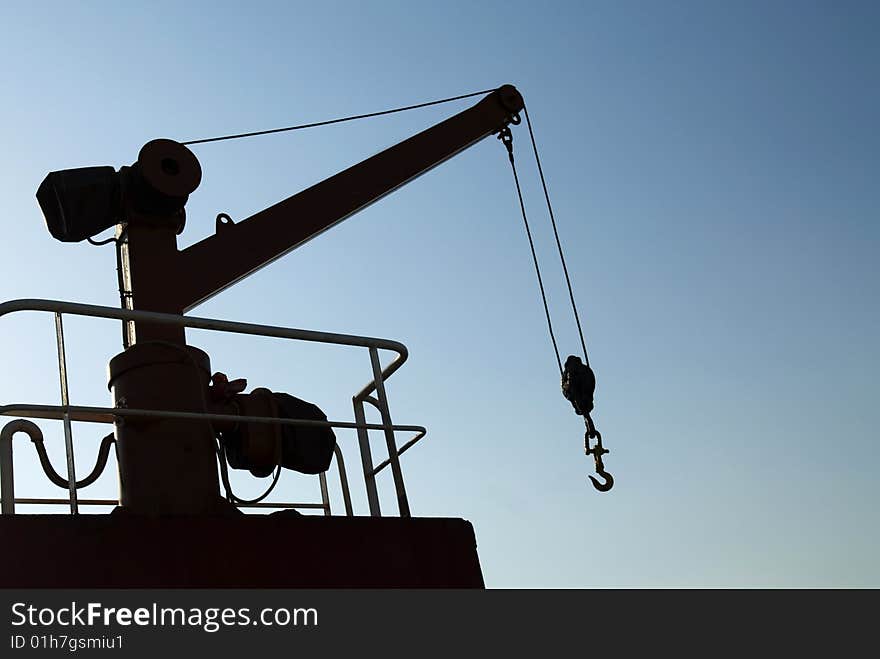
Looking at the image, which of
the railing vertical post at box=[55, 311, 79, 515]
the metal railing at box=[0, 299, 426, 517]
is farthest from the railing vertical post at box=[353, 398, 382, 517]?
the railing vertical post at box=[55, 311, 79, 515]

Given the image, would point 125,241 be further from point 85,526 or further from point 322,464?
point 85,526

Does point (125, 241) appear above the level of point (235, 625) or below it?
above

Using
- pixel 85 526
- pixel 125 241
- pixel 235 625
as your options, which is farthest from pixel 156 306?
pixel 235 625

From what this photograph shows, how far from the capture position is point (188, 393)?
583 centimetres

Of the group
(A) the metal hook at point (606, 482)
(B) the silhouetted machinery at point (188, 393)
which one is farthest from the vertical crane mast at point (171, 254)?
(A) the metal hook at point (606, 482)

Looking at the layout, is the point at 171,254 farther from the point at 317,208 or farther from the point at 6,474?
the point at 6,474

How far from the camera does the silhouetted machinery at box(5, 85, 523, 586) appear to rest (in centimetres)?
491

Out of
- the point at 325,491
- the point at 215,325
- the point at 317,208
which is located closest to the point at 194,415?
the point at 215,325

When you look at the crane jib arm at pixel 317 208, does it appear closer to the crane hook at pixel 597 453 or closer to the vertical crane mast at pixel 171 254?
the vertical crane mast at pixel 171 254

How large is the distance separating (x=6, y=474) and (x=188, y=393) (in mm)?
1168

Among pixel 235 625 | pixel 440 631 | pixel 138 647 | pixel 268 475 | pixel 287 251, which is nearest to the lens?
pixel 138 647

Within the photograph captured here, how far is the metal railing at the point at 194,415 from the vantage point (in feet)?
15.5

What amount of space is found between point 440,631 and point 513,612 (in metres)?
0.40

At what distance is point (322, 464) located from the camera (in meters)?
5.89
